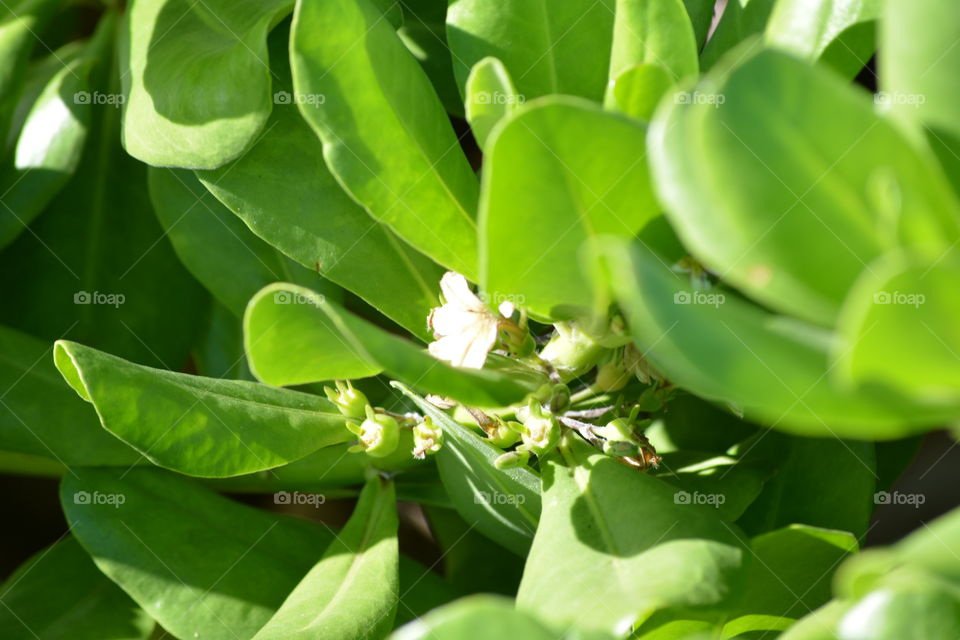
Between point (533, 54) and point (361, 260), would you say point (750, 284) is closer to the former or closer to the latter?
point (533, 54)

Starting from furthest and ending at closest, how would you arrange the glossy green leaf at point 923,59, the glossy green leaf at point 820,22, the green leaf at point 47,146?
the green leaf at point 47,146, the glossy green leaf at point 820,22, the glossy green leaf at point 923,59

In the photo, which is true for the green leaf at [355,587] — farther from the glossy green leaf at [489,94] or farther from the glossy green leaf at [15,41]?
the glossy green leaf at [15,41]

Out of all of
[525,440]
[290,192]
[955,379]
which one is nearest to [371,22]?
[290,192]

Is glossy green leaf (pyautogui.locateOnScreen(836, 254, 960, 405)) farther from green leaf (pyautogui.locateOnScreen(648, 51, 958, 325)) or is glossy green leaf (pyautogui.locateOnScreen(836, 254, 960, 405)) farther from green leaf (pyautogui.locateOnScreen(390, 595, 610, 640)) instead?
green leaf (pyautogui.locateOnScreen(390, 595, 610, 640))

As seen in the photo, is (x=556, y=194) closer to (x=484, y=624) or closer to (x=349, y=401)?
(x=484, y=624)

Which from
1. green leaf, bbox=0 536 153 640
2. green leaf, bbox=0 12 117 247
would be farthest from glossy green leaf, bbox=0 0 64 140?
green leaf, bbox=0 536 153 640

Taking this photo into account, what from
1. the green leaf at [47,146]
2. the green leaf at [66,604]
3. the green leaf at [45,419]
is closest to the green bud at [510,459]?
the green leaf at [45,419]
